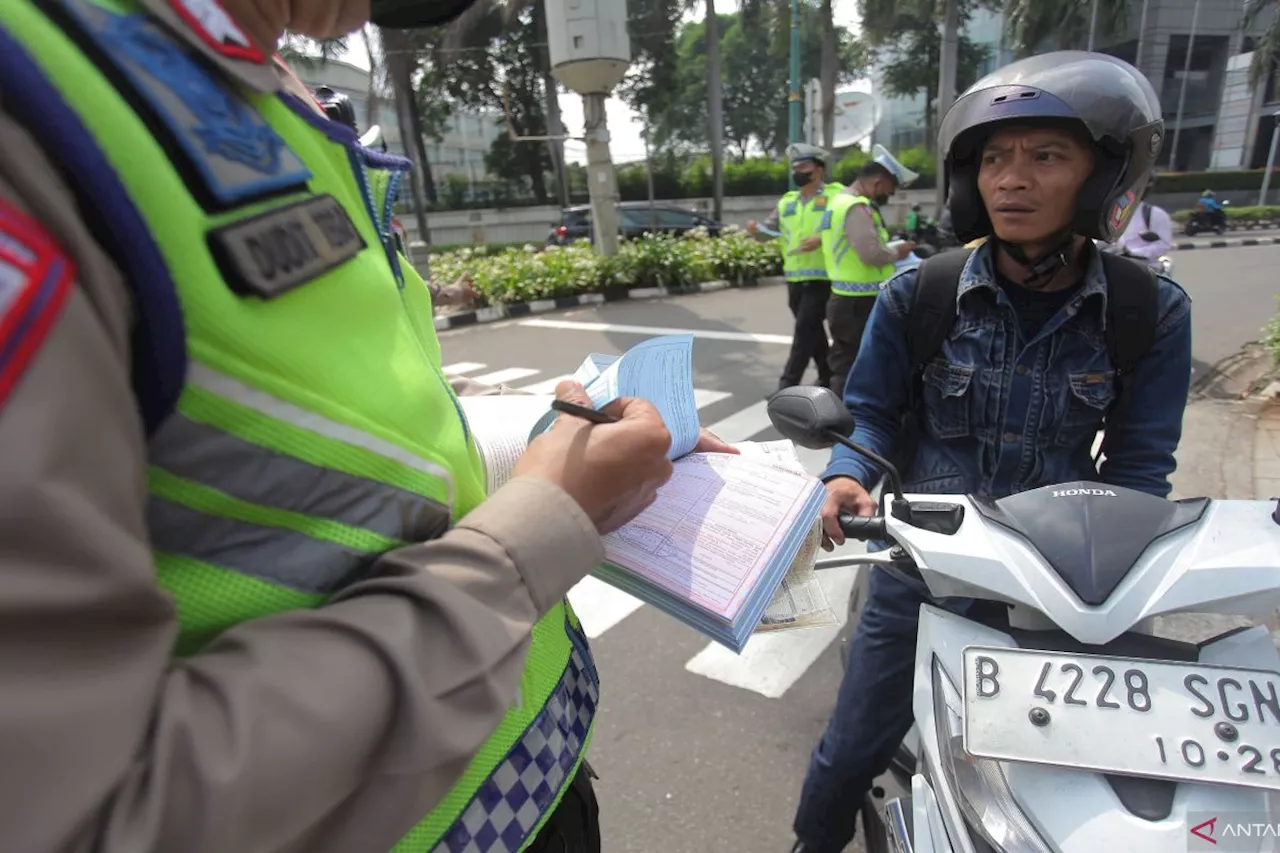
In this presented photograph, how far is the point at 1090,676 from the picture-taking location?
1049 mm

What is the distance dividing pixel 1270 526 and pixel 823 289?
16.2ft

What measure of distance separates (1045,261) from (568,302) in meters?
10.2

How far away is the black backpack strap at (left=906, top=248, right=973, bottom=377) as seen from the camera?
1730 millimetres

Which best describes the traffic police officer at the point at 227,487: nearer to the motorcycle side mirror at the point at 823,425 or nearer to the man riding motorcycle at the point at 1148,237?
the motorcycle side mirror at the point at 823,425

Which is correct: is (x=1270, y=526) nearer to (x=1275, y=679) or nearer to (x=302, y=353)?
(x=1275, y=679)

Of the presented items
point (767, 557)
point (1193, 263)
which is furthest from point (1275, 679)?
point (1193, 263)

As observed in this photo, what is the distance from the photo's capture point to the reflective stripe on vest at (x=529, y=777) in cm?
78

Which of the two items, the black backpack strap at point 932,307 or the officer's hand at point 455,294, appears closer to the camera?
the black backpack strap at point 932,307

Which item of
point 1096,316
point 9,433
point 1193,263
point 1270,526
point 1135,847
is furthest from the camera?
point 1193,263

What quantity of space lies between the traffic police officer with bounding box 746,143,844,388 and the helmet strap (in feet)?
13.3

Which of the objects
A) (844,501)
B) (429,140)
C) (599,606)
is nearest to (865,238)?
(599,606)

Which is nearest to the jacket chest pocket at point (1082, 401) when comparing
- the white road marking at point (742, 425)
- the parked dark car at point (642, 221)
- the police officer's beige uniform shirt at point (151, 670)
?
the police officer's beige uniform shirt at point (151, 670)

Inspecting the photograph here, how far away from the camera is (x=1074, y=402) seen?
164cm

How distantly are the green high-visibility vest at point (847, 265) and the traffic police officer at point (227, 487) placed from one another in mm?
4783
